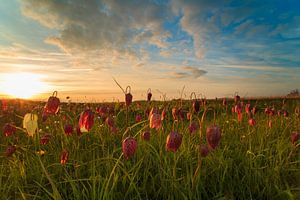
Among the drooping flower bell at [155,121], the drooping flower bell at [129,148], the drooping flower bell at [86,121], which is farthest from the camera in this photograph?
the drooping flower bell at [86,121]

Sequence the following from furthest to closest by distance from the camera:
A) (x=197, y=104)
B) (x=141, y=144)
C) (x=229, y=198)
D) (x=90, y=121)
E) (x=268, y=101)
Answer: (x=268, y=101)
(x=141, y=144)
(x=197, y=104)
(x=90, y=121)
(x=229, y=198)

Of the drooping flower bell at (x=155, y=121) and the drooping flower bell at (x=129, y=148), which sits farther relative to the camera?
the drooping flower bell at (x=155, y=121)

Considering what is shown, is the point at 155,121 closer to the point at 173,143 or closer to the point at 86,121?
the point at 173,143

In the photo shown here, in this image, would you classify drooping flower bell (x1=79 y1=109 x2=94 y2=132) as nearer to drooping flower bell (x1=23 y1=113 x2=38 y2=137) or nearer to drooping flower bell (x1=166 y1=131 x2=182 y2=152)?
drooping flower bell (x1=23 y1=113 x2=38 y2=137)

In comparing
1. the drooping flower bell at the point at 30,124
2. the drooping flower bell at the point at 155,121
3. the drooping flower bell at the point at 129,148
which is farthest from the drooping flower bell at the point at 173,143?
the drooping flower bell at the point at 30,124

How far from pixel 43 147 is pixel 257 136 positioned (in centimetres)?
441

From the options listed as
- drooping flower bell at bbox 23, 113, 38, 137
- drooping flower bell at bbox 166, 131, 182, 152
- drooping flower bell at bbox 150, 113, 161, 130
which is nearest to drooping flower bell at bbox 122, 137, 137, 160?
drooping flower bell at bbox 166, 131, 182, 152

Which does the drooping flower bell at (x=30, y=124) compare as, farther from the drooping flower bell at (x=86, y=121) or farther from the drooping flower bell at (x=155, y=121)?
the drooping flower bell at (x=155, y=121)

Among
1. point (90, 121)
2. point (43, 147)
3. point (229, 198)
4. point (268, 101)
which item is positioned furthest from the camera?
point (268, 101)

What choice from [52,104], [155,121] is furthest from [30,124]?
[155,121]

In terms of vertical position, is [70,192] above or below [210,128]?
below

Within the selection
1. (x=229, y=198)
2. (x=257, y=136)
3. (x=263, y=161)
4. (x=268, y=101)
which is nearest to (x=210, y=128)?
(x=229, y=198)

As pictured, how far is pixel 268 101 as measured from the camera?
1764 centimetres

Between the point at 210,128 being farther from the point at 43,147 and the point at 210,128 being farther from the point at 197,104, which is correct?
the point at 43,147
